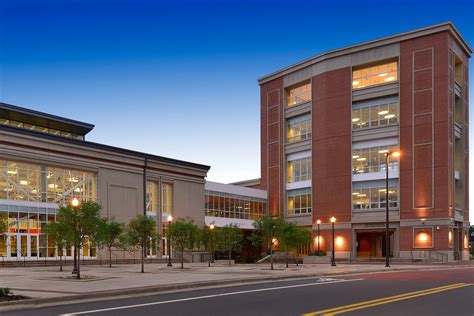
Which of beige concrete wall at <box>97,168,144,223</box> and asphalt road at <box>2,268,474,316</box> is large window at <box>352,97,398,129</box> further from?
asphalt road at <box>2,268,474,316</box>

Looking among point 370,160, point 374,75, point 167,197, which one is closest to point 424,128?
point 370,160

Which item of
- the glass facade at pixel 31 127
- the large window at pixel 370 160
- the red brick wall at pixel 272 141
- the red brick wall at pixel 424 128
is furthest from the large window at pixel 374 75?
the glass facade at pixel 31 127

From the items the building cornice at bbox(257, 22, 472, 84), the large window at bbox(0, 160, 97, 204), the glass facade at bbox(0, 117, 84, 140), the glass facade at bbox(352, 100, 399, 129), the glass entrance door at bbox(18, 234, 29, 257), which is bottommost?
the glass entrance door at bbox(18, 234, 29, 257)

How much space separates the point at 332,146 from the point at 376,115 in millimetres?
6683

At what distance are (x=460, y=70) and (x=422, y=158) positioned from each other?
554 inches

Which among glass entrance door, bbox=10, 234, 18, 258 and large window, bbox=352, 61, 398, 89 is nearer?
glass entrance door, bbox=10, 234, 18, 258

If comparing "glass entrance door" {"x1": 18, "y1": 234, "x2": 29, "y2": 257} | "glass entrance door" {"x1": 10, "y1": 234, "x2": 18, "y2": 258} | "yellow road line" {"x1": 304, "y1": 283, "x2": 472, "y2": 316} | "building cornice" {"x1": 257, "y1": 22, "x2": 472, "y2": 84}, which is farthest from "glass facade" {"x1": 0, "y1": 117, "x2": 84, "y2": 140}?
"yellow road line" {"x1": 304, "y1": 283, "x2": 472, "y2": 316}

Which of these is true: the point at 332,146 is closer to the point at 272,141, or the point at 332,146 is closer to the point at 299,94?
the point at 299,94

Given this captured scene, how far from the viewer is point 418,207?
60219 mm

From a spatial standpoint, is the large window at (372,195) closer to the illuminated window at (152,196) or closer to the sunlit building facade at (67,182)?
the sunlit building facade at (67,182)

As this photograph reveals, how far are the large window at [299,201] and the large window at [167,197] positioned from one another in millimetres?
20159

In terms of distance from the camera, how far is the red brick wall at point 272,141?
75625mm

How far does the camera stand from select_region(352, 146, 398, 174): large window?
63.4 meters

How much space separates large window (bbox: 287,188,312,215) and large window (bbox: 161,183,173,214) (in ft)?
66.1
